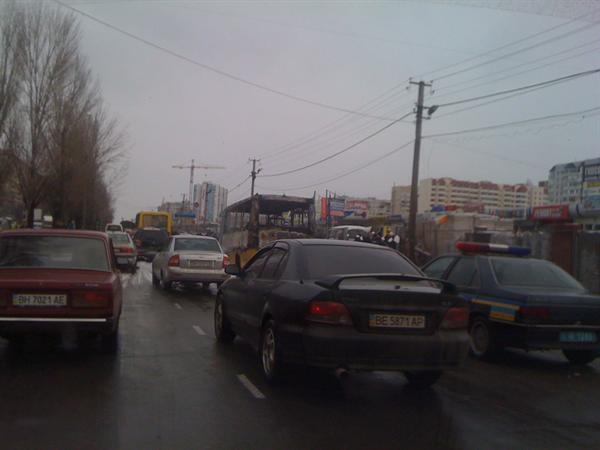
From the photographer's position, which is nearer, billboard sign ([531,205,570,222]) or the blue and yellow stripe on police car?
the blue and yellow stripe on police car

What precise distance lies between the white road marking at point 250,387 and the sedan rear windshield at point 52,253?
2.51 m

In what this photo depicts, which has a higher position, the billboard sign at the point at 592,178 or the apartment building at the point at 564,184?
the apartment building at the point at 564,184

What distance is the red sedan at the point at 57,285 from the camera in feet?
22.8

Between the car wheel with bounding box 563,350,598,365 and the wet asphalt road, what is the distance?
195 mm

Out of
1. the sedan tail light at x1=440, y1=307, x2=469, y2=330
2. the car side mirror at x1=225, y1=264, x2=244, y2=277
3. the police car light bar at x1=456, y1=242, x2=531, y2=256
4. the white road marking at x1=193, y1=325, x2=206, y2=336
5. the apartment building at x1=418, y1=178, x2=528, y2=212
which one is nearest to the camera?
the sedan tail light at x1=440, y1=307, x2=469, y2=330

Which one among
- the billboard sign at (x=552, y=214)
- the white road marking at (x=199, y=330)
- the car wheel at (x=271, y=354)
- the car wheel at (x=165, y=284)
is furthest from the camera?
the billboard sign at (x=552, y=214)

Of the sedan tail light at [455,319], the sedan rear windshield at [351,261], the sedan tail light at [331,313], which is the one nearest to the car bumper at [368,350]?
the sedan tail light at [331,313]

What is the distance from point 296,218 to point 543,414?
20.9 m

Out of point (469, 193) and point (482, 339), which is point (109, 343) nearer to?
point (482, 339)

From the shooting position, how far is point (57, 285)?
278 inches

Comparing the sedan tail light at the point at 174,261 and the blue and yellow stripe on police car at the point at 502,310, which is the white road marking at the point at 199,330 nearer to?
the blue and yellow stripe on police car at the point at 502,310

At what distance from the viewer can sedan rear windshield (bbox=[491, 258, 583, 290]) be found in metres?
8.70

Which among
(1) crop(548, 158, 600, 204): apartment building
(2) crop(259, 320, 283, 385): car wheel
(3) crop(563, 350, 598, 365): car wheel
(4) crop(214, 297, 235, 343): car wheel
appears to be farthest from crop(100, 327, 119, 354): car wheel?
(1) crop(548, 158, 600, 204): apartment building

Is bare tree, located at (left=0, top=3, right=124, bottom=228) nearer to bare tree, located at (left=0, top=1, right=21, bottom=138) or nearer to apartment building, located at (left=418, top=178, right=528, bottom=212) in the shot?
bare tree, located at (left=0, top=1, right=21, bottom=138)
